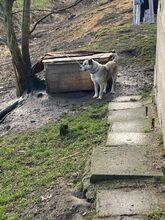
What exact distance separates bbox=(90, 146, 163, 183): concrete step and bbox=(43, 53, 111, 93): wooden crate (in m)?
4.26

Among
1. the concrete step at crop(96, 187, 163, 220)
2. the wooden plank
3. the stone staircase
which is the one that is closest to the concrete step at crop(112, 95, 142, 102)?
the wooden plank

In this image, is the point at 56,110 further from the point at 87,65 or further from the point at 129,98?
the point at 129,98

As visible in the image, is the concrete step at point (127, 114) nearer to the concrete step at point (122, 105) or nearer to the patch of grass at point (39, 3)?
the concrete step at point (122, 105)

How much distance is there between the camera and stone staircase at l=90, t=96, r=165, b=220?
6152mm

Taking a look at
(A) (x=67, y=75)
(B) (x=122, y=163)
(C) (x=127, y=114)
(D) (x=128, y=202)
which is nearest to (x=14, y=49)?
(A) (x=67, y=75)

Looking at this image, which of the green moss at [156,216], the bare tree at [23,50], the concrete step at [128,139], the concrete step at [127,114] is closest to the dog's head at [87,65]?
the concrete step at [127,114]

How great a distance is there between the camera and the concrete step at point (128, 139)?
8297 millimetres

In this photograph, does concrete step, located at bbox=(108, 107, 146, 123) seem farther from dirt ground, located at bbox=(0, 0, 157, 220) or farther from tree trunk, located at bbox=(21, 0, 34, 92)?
tree trunk, located at bbox=(21, 0, 34, 92)

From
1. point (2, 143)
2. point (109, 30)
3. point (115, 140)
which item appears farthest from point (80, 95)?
point (109, 30)

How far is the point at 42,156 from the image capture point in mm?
8781

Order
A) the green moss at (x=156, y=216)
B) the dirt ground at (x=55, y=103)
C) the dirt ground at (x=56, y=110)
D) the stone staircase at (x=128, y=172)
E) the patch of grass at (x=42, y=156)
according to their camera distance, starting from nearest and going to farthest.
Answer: the green moss at (x=156, y=216) < the stone staircase at (x=128, y=172) < the dirt ground at (x=56, y=110) < the patch of grass at (x=42, y=156) < the dirt ground at (x=55, y=103)

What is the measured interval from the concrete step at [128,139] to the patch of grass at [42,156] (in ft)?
0.81

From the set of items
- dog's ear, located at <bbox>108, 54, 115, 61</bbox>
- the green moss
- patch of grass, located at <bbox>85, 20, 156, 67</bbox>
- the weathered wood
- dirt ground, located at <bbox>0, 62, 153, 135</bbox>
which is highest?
dog's ear, located at <bbox>108, 54, 115, 61</bbox>

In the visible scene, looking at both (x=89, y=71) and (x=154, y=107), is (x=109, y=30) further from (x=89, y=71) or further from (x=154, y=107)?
(x=154, y=107)
